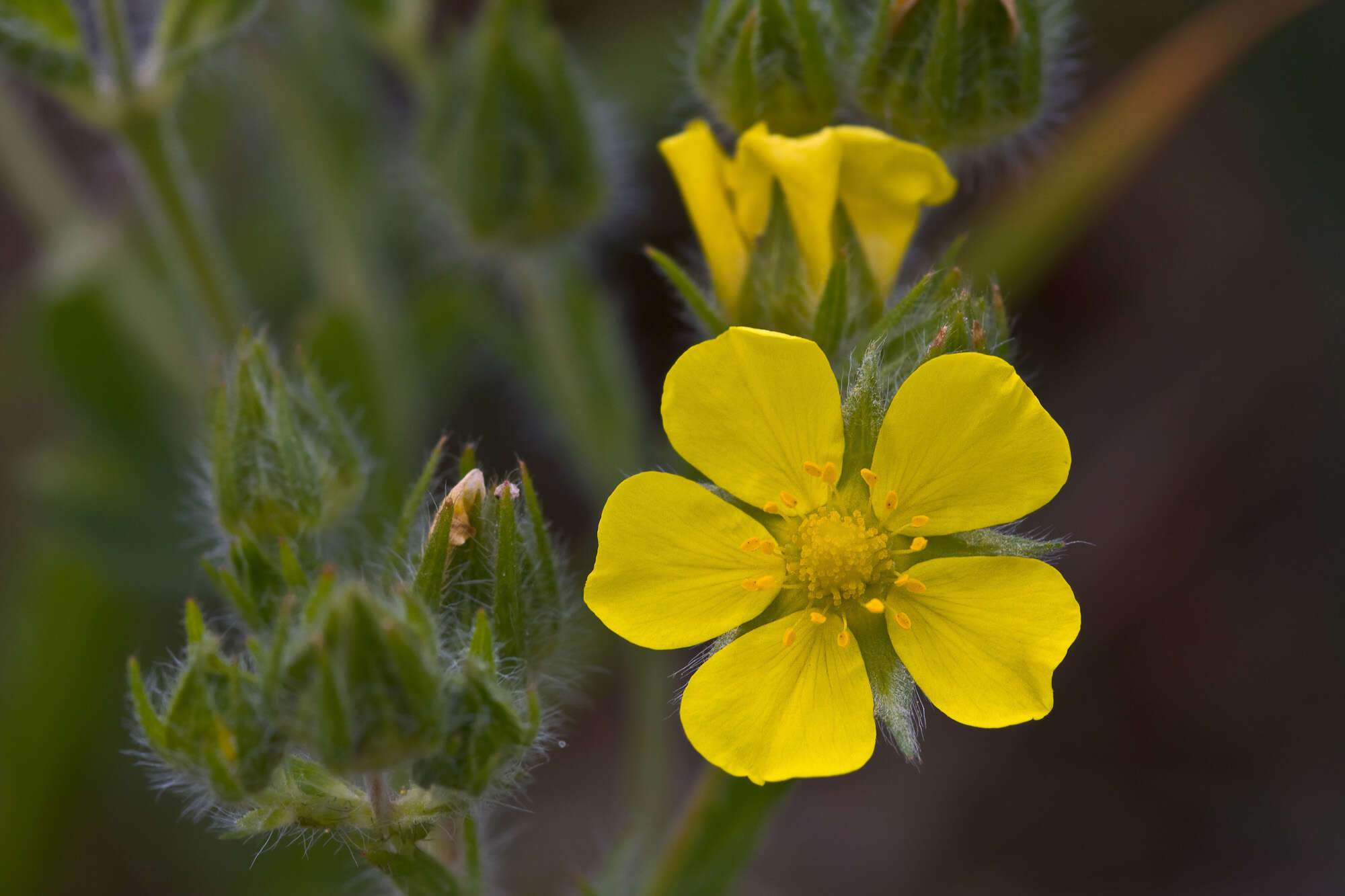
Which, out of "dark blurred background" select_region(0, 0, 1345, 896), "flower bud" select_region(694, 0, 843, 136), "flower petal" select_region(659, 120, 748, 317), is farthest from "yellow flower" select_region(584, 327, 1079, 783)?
"dark blurred background" select_region(0, 0, 1345, 896)

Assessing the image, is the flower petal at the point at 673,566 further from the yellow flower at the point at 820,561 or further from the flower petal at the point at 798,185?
the flower petal at the point at 798,185

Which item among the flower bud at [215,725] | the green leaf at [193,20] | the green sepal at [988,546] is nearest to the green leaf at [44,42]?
the green leaf at [193,20]

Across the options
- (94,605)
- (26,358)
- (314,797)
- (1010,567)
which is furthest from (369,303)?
(1010,567)

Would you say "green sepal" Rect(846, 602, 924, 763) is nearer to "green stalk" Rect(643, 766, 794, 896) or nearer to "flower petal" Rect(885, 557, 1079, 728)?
"flower petal" Rect(885, 557, 1079, 728)

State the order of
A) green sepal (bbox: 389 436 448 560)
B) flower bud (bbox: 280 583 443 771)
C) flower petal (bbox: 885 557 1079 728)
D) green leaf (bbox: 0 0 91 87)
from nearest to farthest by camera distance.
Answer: flower bud (bbox: 280 583 443 771) < flower petal (bbox: 885 557 1079 728) < green sepal (bbox: 389 436 448 560) < green leaf (bbox: 0 0 91 87)

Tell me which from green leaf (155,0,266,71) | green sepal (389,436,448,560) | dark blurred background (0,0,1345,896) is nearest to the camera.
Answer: green sepal (389,436,448,560)

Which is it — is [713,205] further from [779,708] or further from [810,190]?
Result: [779,708]
